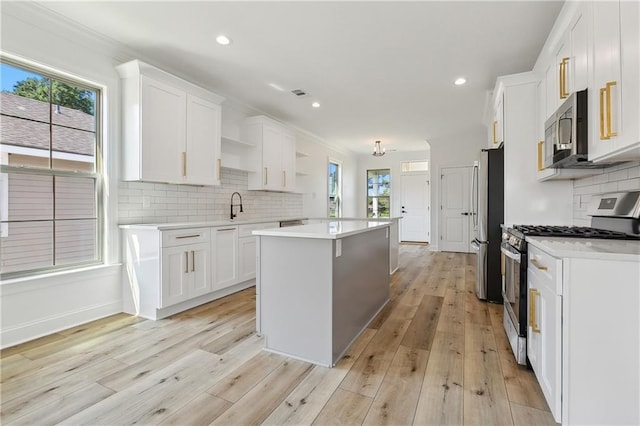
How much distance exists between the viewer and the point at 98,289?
2.88 meters

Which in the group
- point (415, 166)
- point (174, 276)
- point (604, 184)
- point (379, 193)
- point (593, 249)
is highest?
point (415, 166)

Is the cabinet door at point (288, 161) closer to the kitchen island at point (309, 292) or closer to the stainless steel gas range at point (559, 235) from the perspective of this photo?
the kitchen island at point (309, 292)

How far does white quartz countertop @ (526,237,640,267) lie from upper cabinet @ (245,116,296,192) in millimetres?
3773

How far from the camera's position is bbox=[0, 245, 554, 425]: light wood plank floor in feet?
5.13

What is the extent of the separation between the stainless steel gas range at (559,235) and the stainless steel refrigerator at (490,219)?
0.99 m

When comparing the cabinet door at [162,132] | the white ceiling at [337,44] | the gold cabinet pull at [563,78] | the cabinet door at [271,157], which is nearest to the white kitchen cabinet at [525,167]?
the white ceiling at [337,44]

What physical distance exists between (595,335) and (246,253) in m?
3.37

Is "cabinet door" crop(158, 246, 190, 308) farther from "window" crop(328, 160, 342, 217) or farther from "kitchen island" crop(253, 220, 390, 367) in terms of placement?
Answer: "window" crop(328, 160, 342, 217)

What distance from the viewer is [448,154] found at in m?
7.13

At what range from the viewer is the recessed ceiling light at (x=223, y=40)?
2827 millimetres

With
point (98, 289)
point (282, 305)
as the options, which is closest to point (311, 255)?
point (282, 305)

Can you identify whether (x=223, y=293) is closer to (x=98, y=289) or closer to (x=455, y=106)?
(x=98, y=289)

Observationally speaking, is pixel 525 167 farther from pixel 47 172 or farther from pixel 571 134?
pixel 47 172

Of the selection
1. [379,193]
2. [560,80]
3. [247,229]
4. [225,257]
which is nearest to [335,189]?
[379,193]
